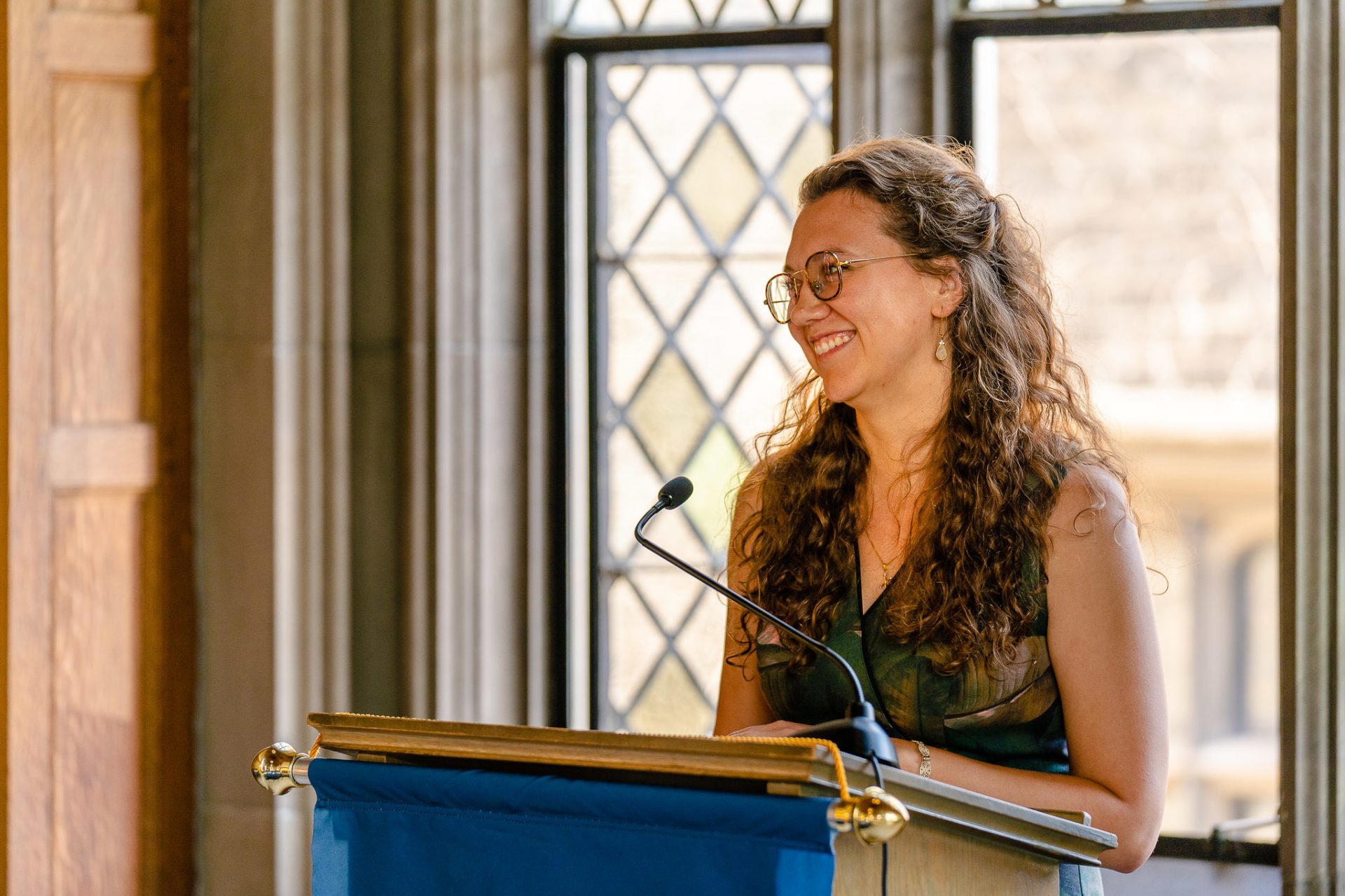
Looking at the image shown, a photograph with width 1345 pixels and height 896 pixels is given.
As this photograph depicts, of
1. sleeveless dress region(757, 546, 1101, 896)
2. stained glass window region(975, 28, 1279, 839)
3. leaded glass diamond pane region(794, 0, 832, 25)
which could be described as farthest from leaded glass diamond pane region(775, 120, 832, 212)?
stained glass window region(975, 28, 1279, 839)

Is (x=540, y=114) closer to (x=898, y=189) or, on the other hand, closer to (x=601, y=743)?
(x=898, y=189)

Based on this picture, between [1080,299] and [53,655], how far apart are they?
10561 mm

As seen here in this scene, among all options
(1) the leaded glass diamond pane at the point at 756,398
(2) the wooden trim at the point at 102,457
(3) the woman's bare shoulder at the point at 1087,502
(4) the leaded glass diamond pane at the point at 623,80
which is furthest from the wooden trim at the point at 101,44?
(3) the woman's bare shoulder at the point at 1087,502

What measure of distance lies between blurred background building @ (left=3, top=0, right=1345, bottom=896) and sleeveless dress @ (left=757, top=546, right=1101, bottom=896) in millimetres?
1115

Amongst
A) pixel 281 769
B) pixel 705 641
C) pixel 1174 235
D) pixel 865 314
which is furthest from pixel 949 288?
pixel 1174 235

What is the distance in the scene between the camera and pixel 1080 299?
41.2ft

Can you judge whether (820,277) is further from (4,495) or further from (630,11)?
(4,495)

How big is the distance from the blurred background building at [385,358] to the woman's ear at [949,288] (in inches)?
40.1

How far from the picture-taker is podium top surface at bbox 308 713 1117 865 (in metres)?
1.33

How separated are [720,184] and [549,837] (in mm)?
2314

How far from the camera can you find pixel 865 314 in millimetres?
2092

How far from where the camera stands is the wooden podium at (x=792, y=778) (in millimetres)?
1344

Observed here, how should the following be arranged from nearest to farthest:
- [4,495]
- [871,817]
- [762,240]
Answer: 1. [871,817]
2. [4,495]
3. [762,240]

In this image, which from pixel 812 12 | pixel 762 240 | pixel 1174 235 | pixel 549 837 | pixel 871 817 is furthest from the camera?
pixel 1174 235
